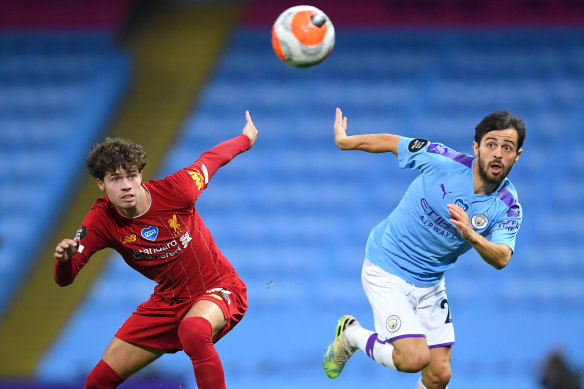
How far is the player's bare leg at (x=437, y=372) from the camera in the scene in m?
5.17

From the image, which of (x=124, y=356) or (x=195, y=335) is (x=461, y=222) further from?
(x=124, y=356)

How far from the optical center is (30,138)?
12320 mm

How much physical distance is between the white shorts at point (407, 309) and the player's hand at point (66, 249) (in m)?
1.96

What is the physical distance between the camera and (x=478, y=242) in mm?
4492

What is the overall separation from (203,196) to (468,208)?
7.28 m

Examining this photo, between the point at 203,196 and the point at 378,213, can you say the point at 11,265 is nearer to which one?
the point at 203,196

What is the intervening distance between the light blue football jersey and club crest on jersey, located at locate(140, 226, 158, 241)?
59.3 inches

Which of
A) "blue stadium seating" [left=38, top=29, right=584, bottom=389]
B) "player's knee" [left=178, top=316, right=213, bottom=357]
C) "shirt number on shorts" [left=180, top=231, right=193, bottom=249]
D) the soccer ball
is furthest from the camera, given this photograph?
"blue stadium seating" [left=38, top=29, right=584, bottom=389]

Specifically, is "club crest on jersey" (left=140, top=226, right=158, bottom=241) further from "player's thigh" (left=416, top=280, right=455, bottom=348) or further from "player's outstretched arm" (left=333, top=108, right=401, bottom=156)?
"player's thigh" (left=416, top=280, right=455, bottom=348)

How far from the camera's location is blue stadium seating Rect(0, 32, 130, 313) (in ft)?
38.3

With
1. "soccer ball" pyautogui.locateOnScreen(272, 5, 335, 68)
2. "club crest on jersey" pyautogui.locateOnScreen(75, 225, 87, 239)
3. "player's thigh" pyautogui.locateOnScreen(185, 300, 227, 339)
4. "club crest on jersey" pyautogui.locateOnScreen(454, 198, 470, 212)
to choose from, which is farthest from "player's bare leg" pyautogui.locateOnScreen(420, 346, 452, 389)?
"club crest on jersey" pyautogui.locateOnScreen(75, 225, 87, 239)

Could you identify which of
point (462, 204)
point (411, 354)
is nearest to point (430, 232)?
point (462, 204)

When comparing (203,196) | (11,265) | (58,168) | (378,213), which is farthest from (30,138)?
→ (378,213)

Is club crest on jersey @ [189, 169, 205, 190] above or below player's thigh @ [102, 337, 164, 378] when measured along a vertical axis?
above
